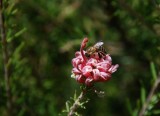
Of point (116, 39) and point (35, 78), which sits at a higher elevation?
point (116, 39)

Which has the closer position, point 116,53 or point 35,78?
point 35,78

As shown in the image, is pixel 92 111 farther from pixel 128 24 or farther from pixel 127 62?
pixel 128 24

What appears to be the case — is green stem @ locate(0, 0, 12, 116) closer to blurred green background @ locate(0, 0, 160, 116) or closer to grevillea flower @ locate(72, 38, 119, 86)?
blurred green background @ locate(0, 0, 160, 116)

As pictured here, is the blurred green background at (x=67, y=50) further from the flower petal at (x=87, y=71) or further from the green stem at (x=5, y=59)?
the flower petal at (x=87, y=71)

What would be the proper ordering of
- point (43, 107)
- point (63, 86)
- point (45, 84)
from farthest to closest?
1. point (63, 86)
2. point (45, 84)
3. point (43, 107)

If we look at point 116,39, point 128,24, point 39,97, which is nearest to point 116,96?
point 116,39

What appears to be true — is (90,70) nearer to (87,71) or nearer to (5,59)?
(87,71)

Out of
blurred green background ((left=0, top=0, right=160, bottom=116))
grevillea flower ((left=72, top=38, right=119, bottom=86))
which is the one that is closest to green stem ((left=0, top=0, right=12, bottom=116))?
blurred green background ((left=0, top=0, right=160, bottom=116))

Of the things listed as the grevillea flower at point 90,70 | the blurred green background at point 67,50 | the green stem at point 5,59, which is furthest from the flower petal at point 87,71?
the blurred green background at point 67,50
